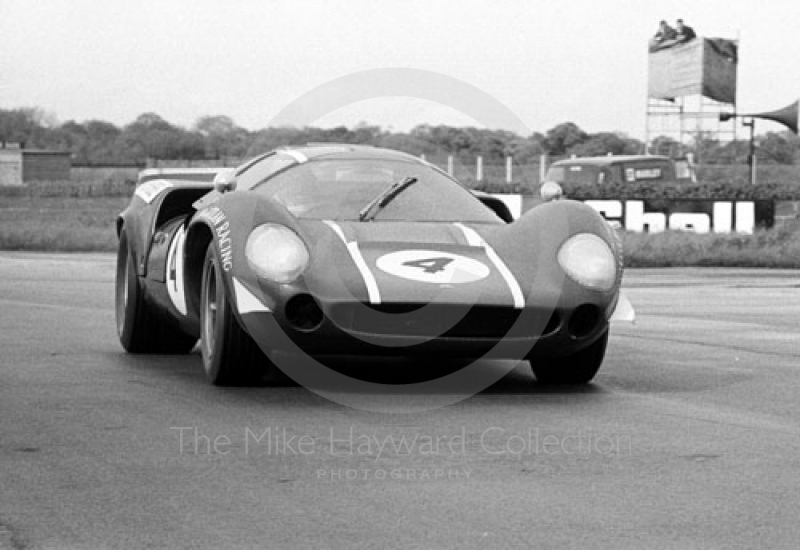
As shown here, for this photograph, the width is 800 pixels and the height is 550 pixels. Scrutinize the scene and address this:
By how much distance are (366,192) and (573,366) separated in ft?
4.28

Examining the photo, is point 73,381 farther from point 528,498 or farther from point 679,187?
point 679,187

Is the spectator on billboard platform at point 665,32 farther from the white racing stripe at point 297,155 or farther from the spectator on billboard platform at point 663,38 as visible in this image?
the white racing stripe at point 297,155

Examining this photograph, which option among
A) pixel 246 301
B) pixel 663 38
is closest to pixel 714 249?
pixel 246 301

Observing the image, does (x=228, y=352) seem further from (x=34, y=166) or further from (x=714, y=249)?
(x=34, y=166)

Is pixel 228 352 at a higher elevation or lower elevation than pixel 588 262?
lower

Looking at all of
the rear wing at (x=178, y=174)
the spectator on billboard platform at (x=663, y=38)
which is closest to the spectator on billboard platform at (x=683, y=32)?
the spectator on billboard platform at (x=663, y=38)

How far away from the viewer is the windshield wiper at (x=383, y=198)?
288 inches

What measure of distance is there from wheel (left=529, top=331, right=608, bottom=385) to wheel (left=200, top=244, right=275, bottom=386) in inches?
→ 48.0

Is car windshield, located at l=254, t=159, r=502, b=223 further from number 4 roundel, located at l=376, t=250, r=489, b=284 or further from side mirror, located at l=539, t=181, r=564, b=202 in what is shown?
number 4 roundel, located at l=376, t=250, r=489, b=284

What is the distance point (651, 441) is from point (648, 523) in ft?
4.63

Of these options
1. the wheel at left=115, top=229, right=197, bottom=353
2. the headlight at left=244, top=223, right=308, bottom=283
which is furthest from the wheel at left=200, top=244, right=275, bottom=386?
the wheel at left=115, top=229, right=197, bottom=353

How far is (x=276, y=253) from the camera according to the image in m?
6.61

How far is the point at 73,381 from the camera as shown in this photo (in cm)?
714

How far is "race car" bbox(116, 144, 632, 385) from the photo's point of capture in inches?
255
